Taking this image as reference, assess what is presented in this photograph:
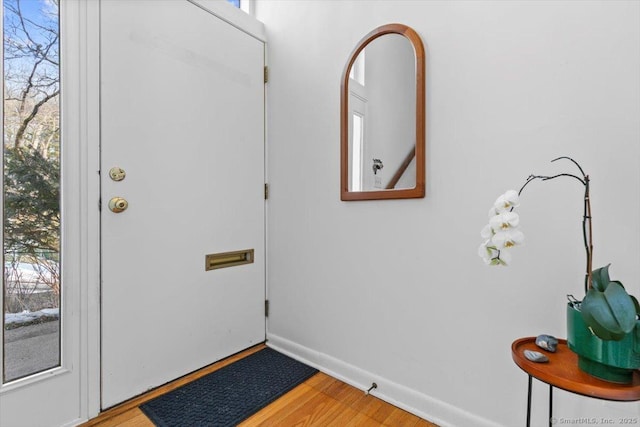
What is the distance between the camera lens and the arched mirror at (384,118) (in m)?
1.44

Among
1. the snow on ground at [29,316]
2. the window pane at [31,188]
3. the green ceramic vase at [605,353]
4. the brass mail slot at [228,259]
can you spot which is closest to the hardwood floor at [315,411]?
the window pane at [31,188]

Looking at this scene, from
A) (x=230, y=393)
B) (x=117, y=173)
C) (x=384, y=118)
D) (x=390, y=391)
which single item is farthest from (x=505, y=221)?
(x=117, y=173)

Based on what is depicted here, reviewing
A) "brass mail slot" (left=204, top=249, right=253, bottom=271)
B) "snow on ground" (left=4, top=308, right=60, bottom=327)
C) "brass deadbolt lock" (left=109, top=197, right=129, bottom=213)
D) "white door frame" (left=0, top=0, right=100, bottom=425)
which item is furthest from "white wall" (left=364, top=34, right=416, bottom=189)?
"snow on ground" (left=4, top=308, right=60, bottom=327)

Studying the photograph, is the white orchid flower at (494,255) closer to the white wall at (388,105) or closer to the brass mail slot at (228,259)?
the white wall at (388,105)

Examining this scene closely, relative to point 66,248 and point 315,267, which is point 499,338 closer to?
point 315,267

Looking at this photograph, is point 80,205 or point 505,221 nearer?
point 505,221

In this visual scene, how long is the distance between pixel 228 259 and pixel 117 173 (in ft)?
2.46

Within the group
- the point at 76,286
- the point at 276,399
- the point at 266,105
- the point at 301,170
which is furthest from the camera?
the point at 266,105

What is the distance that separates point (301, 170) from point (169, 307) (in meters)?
1.03

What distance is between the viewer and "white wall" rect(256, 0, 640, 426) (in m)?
1.05

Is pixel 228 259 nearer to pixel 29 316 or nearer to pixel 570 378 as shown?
pixel 29 316

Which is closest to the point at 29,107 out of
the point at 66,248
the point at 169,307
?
the point at 66,248

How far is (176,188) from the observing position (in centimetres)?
167

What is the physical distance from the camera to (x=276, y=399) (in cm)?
155
